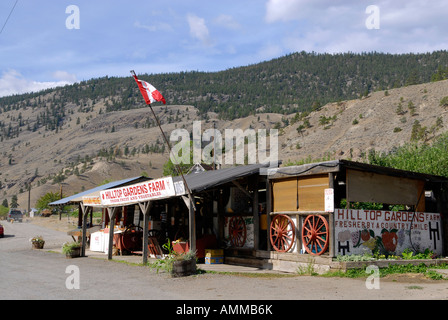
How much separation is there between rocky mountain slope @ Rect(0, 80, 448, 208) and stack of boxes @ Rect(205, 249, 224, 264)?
136ft

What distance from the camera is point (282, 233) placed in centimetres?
1505

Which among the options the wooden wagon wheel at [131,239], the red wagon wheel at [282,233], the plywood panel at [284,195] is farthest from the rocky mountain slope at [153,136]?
the red wagon wheel at [282,233]

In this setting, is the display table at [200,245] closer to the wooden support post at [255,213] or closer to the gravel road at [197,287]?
the wooden support post at [255,213]

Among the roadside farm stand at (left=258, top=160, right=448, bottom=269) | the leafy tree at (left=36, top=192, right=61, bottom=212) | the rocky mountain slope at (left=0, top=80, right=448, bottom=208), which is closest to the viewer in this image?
the roadside farm stand at (left=258, top=160, right=448, bottom=269)

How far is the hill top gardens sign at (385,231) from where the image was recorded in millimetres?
13711

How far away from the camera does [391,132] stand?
6444cm

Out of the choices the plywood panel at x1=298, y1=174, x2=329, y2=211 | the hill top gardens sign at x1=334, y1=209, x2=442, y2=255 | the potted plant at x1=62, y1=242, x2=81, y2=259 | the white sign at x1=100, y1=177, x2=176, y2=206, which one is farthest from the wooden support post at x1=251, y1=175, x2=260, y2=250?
the potted plant at x1=62, y1=242, x2=81, y2=259

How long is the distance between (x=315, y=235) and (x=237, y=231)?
3.82m

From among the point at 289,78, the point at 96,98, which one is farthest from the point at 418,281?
the point at 96,98

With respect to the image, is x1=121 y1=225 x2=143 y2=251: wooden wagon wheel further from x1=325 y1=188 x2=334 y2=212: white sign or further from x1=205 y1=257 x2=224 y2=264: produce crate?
x1=325 y1=188 x2=334 y2=212: white sign

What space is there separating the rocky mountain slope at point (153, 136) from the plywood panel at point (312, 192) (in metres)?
42.5

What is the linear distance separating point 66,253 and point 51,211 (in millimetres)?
60848

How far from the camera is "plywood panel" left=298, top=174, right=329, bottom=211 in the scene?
13922 mm
